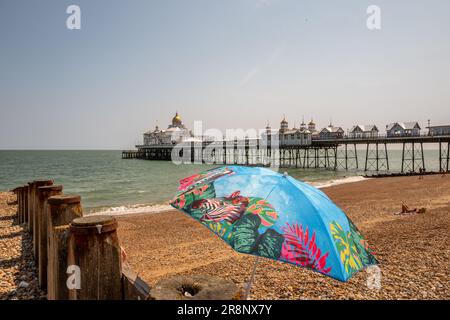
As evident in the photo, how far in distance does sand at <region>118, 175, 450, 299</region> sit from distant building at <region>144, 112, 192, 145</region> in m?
71.0

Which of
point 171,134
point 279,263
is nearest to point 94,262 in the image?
point 279,263

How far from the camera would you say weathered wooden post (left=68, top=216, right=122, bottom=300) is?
229cm

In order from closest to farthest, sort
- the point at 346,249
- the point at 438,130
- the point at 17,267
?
1. the point at 346,249
2. the point at 17,267
3. the point at 438,130

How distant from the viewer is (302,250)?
2.06 meters

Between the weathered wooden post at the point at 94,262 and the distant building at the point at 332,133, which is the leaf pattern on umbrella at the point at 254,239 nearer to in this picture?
the weathered wooden post at the point at 94,262

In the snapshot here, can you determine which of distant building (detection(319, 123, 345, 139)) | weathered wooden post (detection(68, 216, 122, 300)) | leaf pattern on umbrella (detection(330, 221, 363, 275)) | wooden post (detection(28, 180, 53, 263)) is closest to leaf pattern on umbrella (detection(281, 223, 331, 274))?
leaf pattern on umbrella (detection(330, 221, 363, 275))

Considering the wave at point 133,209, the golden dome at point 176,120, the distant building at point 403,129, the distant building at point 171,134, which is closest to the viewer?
the wave at point 133,209

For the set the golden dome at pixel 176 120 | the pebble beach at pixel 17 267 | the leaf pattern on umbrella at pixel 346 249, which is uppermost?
the golden dome at pixel 176 120

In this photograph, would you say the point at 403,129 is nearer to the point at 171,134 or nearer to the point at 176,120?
the point at 171,134

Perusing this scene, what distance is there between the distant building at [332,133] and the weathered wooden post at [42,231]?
54621 mm

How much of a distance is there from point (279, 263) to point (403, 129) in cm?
4822

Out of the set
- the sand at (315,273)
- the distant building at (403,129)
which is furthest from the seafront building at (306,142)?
the sand at (315,273)

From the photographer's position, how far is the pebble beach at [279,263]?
4.79 m
